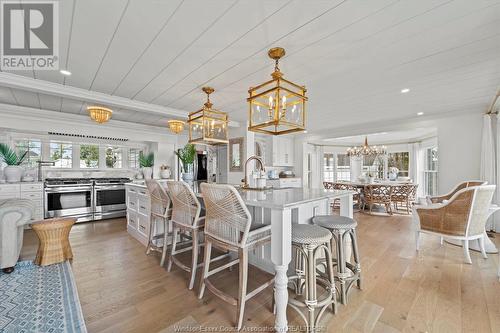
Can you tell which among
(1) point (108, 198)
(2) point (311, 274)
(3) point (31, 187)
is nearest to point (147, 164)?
(1) point (108, 198)

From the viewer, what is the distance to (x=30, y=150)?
178 inches

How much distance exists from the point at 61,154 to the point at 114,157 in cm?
107

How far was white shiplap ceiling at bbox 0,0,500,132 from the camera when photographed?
1.48m

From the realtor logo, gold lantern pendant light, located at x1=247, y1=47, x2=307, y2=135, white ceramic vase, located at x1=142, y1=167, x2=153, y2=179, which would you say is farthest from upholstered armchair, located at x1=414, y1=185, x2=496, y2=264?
white ceramic vase, located at x1=142, y1=167, x2=153, y2=179

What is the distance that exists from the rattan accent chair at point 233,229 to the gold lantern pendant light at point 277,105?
80 cm

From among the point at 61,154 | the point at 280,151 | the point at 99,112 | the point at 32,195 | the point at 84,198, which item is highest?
the point at 99,112

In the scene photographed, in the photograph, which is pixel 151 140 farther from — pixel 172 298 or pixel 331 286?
pixel 331 286

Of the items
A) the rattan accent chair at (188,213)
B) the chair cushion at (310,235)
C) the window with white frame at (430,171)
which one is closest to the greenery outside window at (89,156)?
the rattan accent chair at (188,213)

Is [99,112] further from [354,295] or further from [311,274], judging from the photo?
[354,295]

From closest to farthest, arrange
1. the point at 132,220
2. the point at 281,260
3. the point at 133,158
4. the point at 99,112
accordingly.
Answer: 1. the point at 281,260
2. the point at 99,112
3. the point at 132,220
4. the point at 133,158

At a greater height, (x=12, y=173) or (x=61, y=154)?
(x=61, y=154)

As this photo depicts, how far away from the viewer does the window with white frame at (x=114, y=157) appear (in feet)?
18.2

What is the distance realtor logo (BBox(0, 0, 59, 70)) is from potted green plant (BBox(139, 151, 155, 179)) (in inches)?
140

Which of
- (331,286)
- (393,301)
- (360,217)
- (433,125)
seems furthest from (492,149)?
(331,286)
